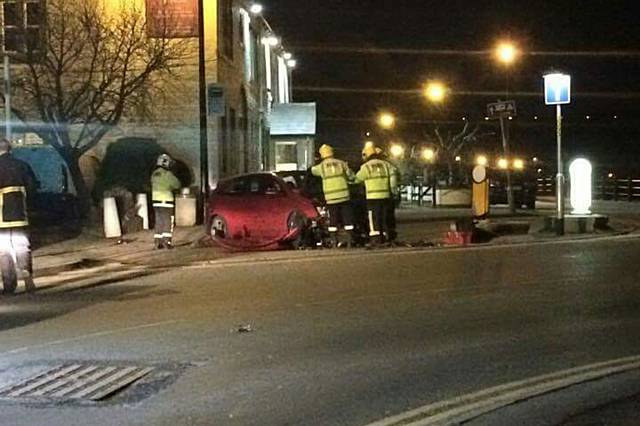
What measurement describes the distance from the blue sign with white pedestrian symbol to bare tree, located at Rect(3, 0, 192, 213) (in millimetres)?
10385

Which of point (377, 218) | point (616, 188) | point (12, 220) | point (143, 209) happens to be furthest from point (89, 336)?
point (616, 188)

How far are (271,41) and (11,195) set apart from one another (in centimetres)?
3026

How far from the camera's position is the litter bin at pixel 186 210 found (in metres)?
26.4

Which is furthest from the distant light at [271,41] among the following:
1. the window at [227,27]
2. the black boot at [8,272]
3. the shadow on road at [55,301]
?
the black boot at [8,272]

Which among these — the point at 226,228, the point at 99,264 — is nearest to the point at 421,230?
the point at 226,228

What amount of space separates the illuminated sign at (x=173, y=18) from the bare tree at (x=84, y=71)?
0.21m

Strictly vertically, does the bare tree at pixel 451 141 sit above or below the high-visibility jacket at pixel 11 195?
above

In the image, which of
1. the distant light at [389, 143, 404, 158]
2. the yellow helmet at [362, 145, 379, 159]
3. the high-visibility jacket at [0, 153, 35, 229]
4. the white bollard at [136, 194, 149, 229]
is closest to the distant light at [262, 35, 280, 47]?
the distant light at [389, 143, 404, 158]

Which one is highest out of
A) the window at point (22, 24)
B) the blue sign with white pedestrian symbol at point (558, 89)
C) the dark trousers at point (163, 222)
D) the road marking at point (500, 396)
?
the window at point (22, 24)

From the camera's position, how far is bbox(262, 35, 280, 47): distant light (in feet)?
140

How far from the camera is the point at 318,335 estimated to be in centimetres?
1091

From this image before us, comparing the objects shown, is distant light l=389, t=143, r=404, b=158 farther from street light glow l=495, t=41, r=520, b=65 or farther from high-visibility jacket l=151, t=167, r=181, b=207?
high-visibility jacket l=151, t=167, r=181, b=207

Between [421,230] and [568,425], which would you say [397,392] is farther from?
[421,230]

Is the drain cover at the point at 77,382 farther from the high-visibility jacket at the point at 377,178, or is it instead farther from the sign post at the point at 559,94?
the sign post at the point at 559,94
